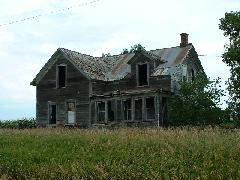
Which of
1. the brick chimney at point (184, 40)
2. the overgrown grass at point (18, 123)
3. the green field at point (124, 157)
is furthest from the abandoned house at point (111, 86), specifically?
the green field at point (124, 157)

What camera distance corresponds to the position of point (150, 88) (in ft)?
115

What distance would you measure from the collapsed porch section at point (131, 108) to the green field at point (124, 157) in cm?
1333

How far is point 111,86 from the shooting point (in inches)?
1460

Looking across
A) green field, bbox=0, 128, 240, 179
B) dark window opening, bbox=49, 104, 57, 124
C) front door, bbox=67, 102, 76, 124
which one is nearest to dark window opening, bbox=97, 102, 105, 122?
front door, bbox=67, 102, 76, 124

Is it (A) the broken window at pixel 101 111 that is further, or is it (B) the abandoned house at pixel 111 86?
(A) the broken window at pixel 101 111

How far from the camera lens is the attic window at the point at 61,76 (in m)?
38.5

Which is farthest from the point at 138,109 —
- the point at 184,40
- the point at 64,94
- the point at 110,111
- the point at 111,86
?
the point at 184,40

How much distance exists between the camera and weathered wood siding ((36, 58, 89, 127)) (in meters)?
36.8

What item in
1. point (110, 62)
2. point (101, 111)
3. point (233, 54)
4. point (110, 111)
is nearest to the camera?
point (233, 54)

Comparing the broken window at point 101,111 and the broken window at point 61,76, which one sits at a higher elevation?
the broken window at point 61,76

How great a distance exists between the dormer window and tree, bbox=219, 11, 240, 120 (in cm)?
779

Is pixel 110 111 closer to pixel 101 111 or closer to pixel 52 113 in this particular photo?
pixel 101 111

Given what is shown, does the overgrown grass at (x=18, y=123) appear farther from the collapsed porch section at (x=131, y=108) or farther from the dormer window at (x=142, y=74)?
the dormer window at (x=142, y=74)

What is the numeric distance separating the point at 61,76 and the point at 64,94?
1747 mm
